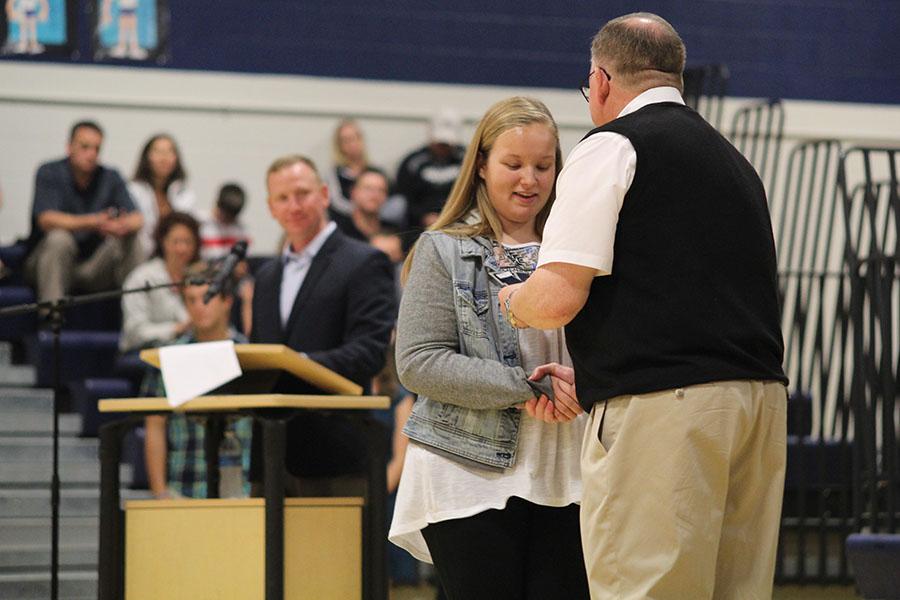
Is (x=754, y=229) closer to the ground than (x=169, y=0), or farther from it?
closer to the ground

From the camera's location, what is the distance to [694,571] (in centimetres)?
213

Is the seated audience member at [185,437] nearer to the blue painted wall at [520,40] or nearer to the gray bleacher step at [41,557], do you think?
the gray bleacher step at [41,557]

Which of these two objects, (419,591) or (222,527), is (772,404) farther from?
(419,591)

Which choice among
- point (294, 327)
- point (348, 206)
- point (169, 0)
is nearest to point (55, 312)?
point (294, 327)

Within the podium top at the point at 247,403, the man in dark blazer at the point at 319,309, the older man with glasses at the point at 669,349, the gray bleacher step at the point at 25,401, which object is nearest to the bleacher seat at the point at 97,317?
the gray bleacher step at the point at 25,401

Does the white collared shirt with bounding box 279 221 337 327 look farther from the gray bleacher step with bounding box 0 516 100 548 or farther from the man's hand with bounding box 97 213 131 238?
the man's hand with bounding box 97 213 131 238

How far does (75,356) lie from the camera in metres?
6.96

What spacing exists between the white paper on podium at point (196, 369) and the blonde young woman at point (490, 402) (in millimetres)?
733

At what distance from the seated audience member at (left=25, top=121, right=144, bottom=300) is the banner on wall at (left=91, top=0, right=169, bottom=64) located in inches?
44.9

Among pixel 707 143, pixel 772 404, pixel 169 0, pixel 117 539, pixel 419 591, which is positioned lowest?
pixel 419 591

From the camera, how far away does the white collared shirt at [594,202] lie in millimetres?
2186

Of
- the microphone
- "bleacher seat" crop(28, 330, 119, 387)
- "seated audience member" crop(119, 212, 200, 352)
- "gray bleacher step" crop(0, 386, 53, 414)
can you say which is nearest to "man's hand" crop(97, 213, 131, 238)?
"seated audience member" crop(119, 212, 200, 352)

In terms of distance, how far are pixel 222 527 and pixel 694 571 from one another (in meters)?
1.45

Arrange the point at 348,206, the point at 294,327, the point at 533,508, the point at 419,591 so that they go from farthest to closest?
the point at 348,206 → the point at 419,591 → the point at 294,327 → the point at 533,508
